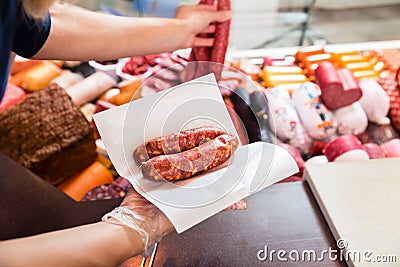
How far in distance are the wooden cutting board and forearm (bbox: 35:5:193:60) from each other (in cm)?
51

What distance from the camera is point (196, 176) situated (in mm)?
811

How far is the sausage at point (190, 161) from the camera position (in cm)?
79

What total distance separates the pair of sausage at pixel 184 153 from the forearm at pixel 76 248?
0.40ft

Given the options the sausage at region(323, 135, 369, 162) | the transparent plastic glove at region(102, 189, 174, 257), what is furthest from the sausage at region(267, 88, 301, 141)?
the transparent plastic glove at region(102, 189, 174, 257)

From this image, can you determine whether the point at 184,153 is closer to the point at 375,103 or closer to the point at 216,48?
the point at 216,48

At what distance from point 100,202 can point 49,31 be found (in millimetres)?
419

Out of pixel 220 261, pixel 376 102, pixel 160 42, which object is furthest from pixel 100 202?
pixel 376 102

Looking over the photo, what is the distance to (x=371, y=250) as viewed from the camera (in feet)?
2.71

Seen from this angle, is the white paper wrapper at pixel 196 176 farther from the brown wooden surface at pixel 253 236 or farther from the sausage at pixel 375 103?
the sausage at pixel 375 103

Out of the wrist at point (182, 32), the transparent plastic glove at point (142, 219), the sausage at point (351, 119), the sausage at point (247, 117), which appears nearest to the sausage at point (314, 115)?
the sausage at point (351, 119)

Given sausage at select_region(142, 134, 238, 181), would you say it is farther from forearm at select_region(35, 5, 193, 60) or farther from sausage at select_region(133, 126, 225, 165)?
forearm at select_region(35, 5, 193, 60)

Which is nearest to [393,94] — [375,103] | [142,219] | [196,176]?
[375,103]

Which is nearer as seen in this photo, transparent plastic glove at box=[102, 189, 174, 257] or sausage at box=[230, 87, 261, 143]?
transparent plastic glove at box=[102, 189, 174, 257]

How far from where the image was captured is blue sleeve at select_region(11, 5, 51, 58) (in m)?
0.88
